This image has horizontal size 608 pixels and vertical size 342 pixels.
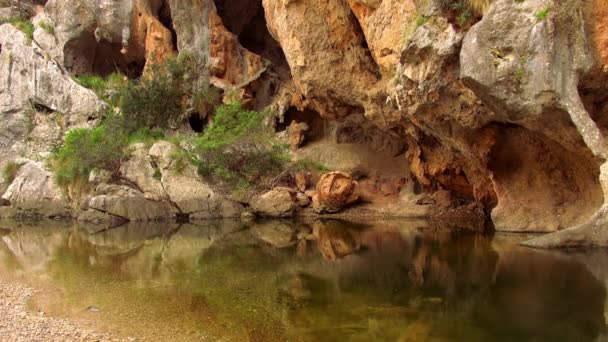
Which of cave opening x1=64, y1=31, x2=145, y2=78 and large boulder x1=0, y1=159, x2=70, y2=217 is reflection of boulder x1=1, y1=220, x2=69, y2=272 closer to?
large boulder x1=0, y1=159, x2=70, y2=217

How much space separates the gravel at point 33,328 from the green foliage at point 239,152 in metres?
15.4

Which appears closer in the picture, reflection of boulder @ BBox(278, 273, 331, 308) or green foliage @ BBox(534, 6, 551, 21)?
reflection of boulder @ BBox(278, 273, 331, 308)

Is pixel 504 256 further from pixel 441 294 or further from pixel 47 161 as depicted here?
pixel 47 161

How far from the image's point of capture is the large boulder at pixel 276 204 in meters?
23.2

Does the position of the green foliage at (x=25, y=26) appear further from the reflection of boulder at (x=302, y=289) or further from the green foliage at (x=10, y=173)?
the reflection of boulder at (x=302, y=289)

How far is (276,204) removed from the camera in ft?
76.3

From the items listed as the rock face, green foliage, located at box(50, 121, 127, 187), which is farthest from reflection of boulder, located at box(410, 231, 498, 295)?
the rock face

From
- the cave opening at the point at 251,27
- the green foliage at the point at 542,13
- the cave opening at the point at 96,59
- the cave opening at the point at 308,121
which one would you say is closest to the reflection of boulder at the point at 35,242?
the cave opening at the point at 308,121

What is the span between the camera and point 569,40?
12086mm

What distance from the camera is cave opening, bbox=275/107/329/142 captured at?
27578 mm

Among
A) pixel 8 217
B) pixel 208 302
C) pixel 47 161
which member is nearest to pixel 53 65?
pixel 47 161

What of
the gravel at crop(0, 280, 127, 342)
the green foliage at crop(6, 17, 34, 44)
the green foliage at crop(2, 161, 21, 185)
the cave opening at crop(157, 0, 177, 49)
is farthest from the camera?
the green foliage at crop(6, 17, 34, 44)

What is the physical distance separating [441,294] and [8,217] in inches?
986

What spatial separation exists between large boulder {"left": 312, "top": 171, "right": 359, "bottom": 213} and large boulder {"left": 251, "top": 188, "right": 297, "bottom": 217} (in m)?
1.10
